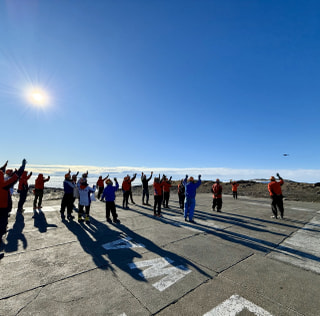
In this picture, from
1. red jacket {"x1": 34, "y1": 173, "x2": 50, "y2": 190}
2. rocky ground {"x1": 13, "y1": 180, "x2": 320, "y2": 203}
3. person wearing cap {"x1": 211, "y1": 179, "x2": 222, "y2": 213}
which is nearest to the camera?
red jacket {"x1": 34, "y1": 173, "x2": 50, "y2": 190}

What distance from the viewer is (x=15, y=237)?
546cm

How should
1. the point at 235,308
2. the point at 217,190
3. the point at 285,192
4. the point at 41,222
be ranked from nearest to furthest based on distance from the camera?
the point at 235,308 < the point at 41,222 < the point at 217,190 < the point at 285,192

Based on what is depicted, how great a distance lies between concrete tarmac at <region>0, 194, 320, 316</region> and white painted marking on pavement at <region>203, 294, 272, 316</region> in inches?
0.6

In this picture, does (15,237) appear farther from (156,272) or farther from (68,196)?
(156,272)

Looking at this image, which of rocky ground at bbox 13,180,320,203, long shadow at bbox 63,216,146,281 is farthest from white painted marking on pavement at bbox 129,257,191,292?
rocky ground at bbox 13,180,320,203

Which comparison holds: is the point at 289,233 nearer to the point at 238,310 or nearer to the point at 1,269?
the point at 238,310

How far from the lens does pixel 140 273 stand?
11.7 ft

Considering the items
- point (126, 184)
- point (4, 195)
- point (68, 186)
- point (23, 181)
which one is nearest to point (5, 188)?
point (4, 195)

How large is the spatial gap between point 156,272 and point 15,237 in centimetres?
493

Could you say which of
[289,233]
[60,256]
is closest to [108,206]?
[60,256]

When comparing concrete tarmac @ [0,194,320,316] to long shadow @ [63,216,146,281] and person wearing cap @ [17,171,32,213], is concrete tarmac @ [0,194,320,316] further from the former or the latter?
person wearing cap @ [17,171,32,213]

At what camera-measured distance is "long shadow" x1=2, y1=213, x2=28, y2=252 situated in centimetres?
471

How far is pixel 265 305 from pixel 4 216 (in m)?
5.95

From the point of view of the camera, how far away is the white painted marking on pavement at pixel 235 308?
8.41 feet
